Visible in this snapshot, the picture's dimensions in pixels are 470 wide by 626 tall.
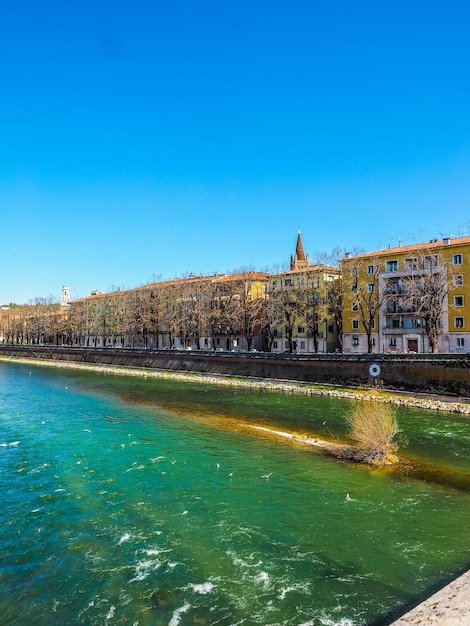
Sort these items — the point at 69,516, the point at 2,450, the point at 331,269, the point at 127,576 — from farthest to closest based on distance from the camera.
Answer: the point at 331,269
the point at 2,450
the point at 69,516
the point at 127,576

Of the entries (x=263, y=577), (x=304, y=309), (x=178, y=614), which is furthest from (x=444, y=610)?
(x=304, y=309)

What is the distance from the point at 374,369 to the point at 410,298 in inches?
528

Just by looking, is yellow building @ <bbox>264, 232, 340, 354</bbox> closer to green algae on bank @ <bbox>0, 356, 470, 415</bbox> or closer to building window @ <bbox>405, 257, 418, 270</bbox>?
building window @ <bbox>405, 257, 418, 270</bbox>

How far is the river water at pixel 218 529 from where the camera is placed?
10.2 meters

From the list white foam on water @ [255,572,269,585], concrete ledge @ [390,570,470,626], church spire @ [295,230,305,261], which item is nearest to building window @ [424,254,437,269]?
white foam on water @ [255,572,269,585]

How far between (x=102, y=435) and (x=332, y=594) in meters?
18.9

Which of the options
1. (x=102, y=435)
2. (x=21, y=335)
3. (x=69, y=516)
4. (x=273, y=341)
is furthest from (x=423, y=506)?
(x=21, y=335)

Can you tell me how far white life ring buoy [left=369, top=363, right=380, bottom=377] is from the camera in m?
43.9

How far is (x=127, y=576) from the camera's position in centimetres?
1128

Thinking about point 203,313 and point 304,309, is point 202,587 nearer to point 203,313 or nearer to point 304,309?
point 304,309

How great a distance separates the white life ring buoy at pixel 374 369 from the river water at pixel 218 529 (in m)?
17.0

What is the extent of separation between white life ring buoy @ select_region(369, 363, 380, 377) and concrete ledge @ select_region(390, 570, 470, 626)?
35.7 meters

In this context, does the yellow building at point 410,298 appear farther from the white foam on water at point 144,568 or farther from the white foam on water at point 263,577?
the white foam on water at point 144,568

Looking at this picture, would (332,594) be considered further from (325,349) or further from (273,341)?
(273,341)
